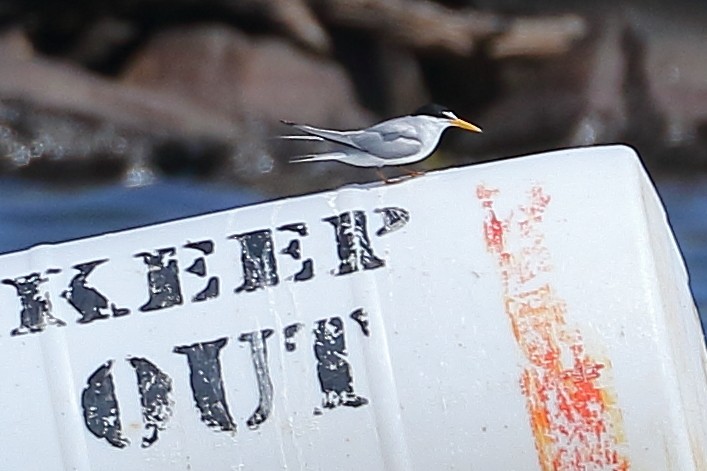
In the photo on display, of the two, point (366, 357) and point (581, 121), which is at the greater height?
point (581, 121)

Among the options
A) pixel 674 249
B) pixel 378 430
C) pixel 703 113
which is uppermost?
pixel 703 113

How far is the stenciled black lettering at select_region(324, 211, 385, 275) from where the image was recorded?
4.05 ft

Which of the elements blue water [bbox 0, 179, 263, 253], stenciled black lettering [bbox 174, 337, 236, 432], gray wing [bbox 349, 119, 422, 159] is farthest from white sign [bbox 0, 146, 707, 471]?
blue water [bbox 0, 179, 263, 253]

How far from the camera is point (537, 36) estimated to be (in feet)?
7.84

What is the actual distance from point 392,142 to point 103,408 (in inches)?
22.3

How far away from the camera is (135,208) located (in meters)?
2.38

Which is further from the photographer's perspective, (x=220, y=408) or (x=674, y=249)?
(x=674, y=249)

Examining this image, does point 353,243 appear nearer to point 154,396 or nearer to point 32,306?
point 154,396

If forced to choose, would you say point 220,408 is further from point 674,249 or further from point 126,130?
point 126,130

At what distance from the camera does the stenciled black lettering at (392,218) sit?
49.3 inches

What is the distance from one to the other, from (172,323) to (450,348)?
333 mm

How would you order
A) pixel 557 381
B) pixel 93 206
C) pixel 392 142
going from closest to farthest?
pixel 557 381 → pixel 392 142 → pixel 93 206

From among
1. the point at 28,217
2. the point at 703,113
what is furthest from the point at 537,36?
the point at 28,217

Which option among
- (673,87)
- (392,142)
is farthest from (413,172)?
(673,87)
